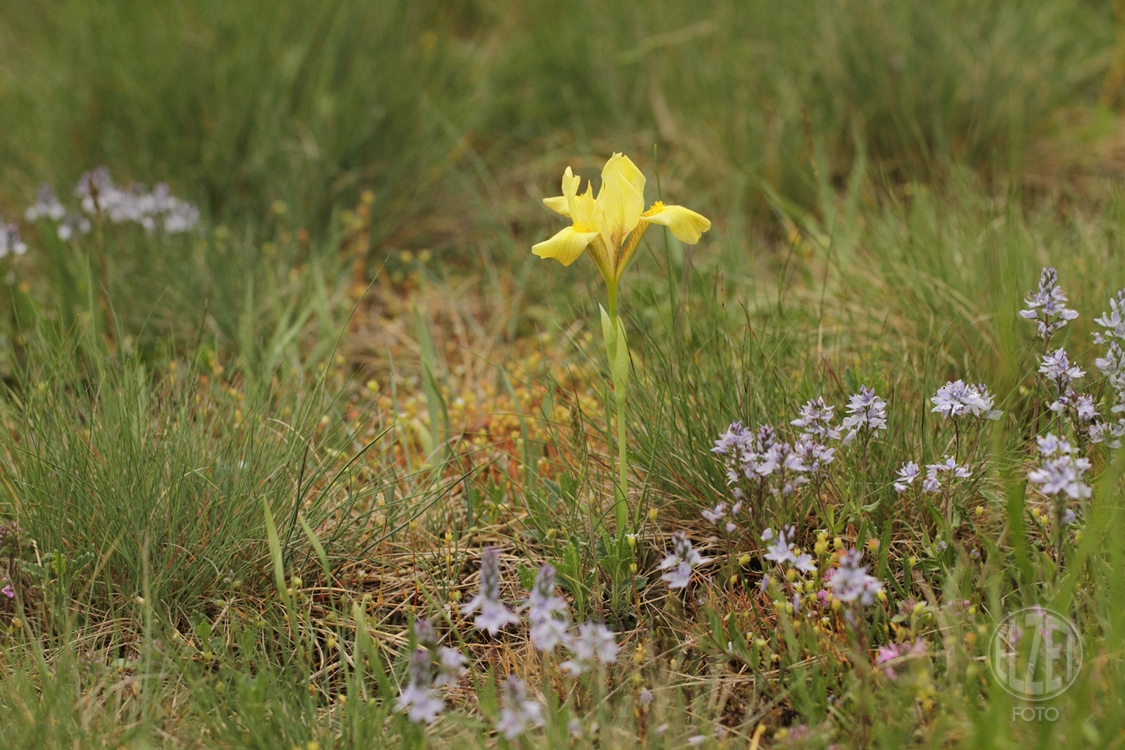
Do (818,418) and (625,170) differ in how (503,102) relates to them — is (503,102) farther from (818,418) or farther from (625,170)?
(818,418)

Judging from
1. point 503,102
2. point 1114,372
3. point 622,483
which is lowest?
point 622,483

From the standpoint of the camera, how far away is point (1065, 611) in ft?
5.04

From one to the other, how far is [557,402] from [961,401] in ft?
3.25

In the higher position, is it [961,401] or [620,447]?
[961,401]

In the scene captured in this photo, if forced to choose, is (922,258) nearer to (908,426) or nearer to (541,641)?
(908,426)

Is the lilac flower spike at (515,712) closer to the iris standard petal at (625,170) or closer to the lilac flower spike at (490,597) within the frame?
the lilac flower spike at (490,597)

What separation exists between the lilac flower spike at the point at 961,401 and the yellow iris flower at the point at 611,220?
0.54 m

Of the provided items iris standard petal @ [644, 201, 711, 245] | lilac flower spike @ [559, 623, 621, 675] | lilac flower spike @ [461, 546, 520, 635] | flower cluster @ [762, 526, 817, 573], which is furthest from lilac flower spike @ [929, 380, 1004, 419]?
lilac flower spike @ [461, 546, 520, 635]

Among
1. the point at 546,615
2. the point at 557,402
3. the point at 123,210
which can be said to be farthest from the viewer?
the point at 123,210

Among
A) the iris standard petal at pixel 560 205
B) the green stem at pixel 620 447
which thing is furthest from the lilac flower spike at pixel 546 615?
the iris standard petal at pixel 560 205

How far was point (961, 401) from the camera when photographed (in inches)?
70.8

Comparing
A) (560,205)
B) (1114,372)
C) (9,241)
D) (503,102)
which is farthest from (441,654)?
(503,102)

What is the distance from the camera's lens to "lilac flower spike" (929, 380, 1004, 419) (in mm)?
1784

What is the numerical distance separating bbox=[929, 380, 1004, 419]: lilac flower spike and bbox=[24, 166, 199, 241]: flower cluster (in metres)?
2.48
